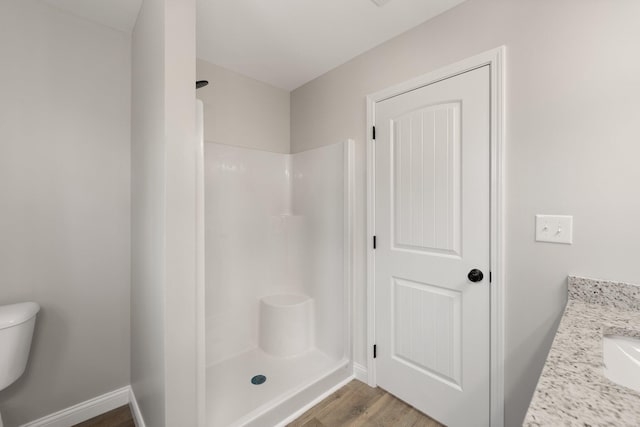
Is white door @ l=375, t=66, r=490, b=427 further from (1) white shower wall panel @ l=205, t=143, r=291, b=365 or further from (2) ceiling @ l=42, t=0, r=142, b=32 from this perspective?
(2) ceiling @ l=42, t=0, r=142, b=32

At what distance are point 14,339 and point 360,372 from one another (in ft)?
6.47

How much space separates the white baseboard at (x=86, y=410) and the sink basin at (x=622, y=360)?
244 cm

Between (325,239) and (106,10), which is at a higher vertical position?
(106,10)

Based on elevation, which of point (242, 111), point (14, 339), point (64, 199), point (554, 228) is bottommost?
point (14, 339)

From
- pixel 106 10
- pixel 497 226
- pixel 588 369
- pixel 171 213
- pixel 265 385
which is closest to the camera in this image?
pixel 588 369

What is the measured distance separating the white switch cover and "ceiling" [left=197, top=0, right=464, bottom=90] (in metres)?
1.24

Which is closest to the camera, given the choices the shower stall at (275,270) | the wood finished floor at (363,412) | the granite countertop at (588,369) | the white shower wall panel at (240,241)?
the granite countertop at (588,369)

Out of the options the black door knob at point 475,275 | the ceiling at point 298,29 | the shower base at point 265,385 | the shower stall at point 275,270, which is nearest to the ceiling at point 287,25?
the ceiling at point 298,29

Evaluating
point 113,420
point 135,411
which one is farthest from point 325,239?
point 113,420

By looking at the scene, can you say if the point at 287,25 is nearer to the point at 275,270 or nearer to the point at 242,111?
the point at 242,111

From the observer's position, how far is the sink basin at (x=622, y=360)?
75 centimetres

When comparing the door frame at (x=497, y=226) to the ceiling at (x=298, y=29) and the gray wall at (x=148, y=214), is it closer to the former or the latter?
the ceiling at (x=298, y=29)

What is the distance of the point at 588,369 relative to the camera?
643 mm

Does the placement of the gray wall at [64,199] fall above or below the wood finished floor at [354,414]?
above
